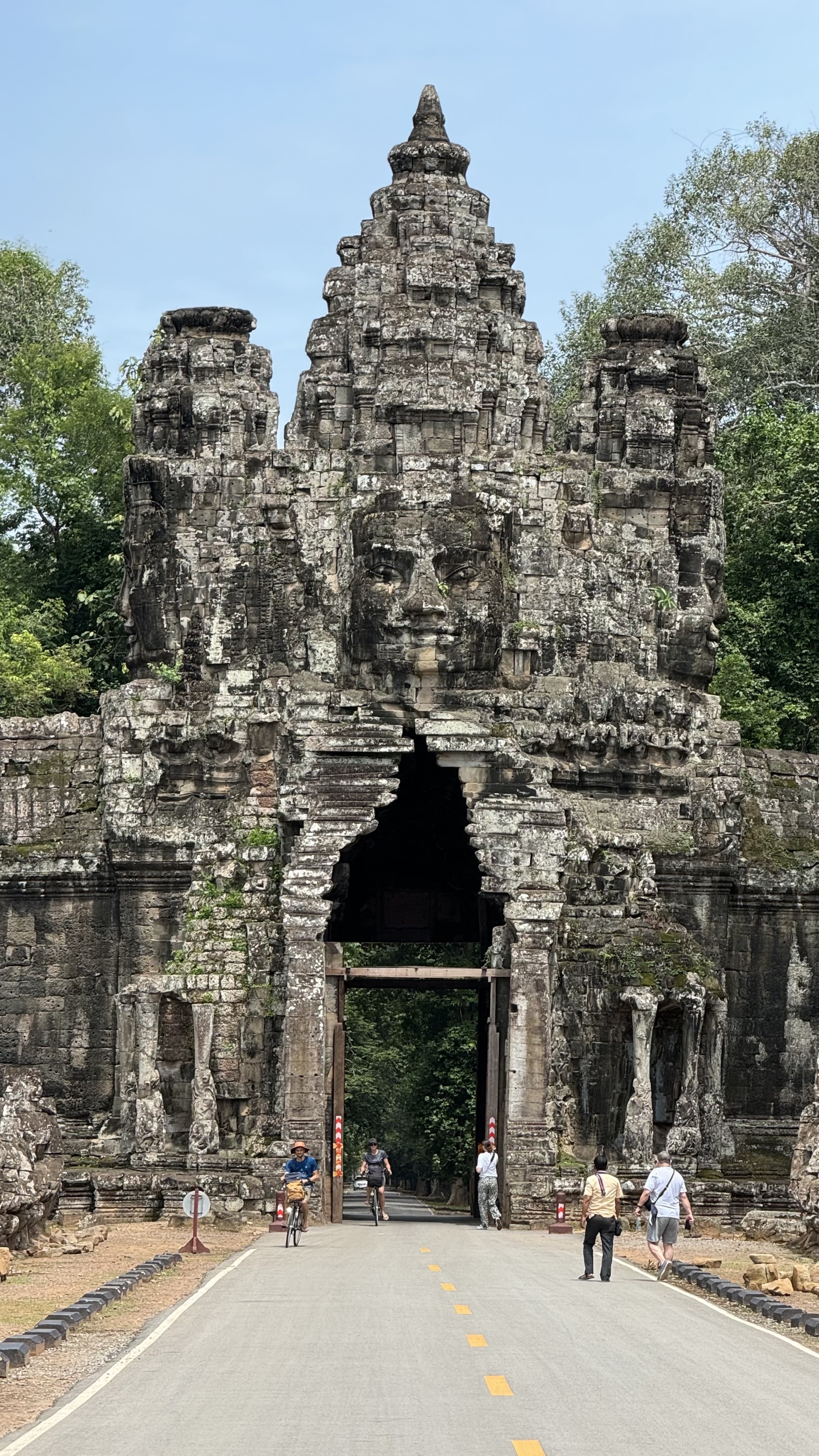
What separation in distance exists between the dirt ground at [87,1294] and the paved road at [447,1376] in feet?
1.39

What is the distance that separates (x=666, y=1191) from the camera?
81.0ft

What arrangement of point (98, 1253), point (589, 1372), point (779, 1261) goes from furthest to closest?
point (98, 1253)
point (779, 1261)
point (589, 1372)

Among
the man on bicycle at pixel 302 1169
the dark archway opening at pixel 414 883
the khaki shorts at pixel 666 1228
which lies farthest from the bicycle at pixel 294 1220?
the dark archway opening at pixel 414 883

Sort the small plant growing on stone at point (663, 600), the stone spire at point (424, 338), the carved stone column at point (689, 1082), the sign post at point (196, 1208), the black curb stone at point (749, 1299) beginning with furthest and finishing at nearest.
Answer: the small plant growing on stone at point (663, 600), the stone spire at point (424, 338), the carved stone column at point (689, 1082), the sign post at point (196, 1208), the black curb stone at point (749, 1299)

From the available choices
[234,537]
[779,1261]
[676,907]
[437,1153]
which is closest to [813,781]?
[676,907]

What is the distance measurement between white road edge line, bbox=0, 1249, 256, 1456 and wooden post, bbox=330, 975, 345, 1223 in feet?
33.5

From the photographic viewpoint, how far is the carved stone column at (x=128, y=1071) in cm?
3428

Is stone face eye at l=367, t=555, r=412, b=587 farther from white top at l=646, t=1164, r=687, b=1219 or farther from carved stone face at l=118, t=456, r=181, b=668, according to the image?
white top at l=646, t=1164, r=687, b=1219

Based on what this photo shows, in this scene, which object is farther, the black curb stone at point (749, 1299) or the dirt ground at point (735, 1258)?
the dirt ground at point (735, 1258)

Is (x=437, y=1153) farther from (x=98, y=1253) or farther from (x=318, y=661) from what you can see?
(x=98, y=1253)

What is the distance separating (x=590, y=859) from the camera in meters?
35.4

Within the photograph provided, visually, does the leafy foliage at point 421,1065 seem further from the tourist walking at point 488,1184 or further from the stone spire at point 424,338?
the stone spire at point 424,338

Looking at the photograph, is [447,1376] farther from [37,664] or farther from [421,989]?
[37,664]

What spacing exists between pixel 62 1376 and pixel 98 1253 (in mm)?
10935
